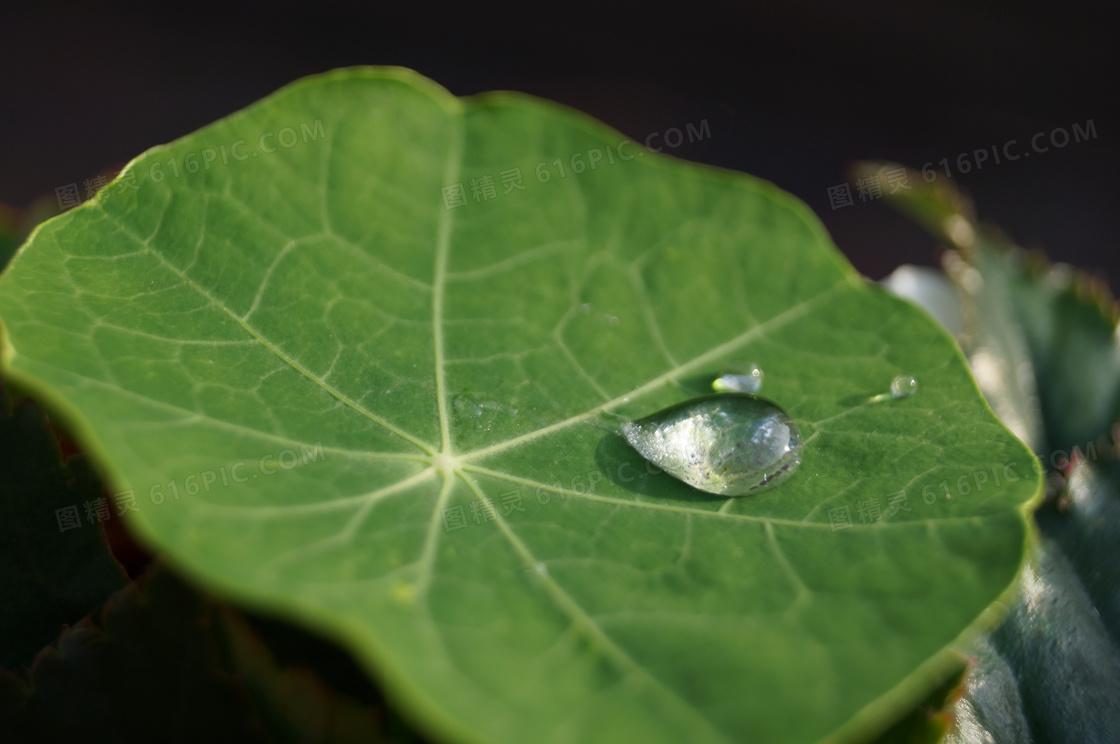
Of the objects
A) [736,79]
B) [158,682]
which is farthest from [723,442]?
[736,79]

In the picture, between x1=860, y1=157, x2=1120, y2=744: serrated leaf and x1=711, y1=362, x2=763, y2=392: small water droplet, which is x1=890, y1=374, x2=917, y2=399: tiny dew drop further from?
x1=860, y1=157, x2=1120, y2=744: serrated leaf

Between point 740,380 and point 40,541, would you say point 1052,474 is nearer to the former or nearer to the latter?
point 740,380

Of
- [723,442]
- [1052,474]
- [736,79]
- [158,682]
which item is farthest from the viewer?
[736,79]

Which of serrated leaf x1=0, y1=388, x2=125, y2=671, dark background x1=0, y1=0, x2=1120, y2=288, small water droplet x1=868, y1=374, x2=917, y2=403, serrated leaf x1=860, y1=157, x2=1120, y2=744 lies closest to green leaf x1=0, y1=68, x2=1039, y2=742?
small water droplet x1=868, y1=374, x2=917, y2=403

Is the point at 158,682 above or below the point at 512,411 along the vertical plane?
below

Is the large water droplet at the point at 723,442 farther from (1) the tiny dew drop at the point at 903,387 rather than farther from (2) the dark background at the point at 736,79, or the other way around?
(2) the dark background at the point at 736,79

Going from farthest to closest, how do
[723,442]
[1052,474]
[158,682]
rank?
[1052,474], [723,442], [158,682]

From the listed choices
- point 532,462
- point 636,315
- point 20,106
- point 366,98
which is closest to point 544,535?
point 532,462
